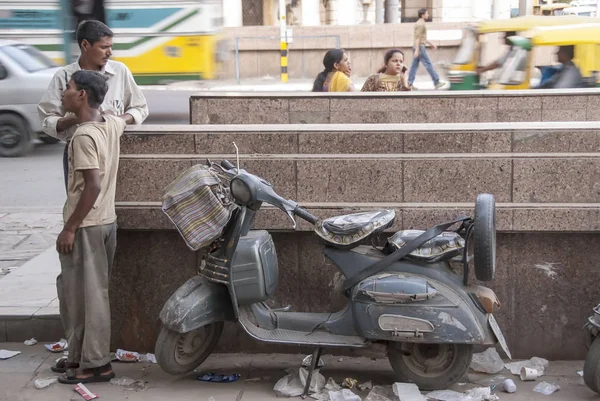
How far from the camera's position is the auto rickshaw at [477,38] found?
36.7ft

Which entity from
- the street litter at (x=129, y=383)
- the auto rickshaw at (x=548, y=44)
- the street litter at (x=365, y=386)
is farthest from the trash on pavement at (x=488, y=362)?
the auto rickshaw at (x=548, y=44)

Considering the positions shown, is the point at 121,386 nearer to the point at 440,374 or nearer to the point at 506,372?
the point at 440,374

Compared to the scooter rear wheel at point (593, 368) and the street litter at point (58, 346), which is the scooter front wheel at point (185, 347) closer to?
the street litter at point (58, 346)

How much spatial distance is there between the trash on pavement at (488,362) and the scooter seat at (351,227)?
0.98m

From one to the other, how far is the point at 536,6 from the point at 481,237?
32.4 meters

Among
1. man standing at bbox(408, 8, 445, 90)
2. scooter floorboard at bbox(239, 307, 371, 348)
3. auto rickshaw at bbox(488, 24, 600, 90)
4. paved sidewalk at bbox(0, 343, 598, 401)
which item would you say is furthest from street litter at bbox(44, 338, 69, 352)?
man standing at bbox(408, 8, 445, 90)

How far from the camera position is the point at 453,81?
1203 centimetres

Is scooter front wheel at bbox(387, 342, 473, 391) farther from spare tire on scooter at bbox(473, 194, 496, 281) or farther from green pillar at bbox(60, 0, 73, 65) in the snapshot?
green pillar at bbox(60, 0, 73, 65)

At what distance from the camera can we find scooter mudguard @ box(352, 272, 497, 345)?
14.2 ft

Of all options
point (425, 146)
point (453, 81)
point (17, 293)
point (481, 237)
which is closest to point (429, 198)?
point (425, 146)

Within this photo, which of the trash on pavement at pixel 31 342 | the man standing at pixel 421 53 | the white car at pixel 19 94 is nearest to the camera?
the trash on pavement at pixel 31 342

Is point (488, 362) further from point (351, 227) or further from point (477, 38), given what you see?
point (477, 38)

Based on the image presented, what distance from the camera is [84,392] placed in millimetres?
4621

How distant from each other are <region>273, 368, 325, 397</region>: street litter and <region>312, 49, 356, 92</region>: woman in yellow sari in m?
4.23
